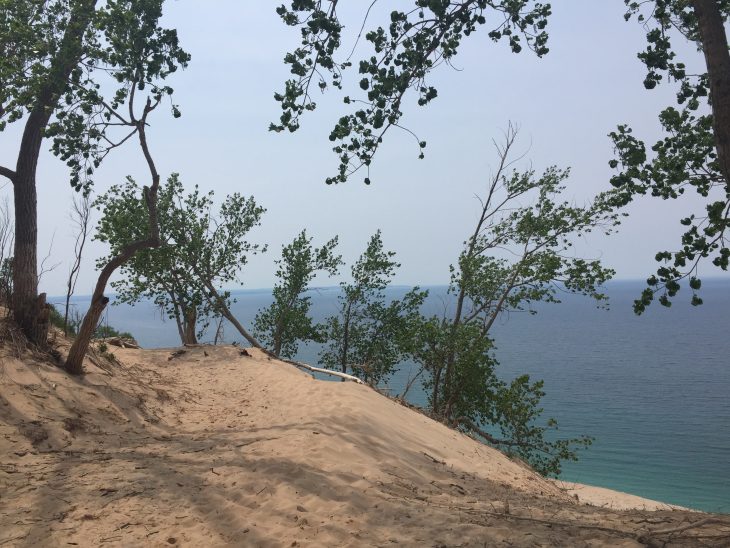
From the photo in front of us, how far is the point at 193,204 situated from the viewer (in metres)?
20.9

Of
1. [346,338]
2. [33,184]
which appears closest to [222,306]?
[346,338]

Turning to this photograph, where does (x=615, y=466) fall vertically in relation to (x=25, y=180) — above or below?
below

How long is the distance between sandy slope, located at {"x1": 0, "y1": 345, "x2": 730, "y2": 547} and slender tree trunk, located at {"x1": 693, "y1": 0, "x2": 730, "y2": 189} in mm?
3417

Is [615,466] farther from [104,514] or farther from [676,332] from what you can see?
[676,332]

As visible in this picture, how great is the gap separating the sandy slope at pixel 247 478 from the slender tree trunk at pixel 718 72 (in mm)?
3417

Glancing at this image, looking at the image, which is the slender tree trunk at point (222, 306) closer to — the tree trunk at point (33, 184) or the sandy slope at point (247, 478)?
the sandy slope at point (247, 478)

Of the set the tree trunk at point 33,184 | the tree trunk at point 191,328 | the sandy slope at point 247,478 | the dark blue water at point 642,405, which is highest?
the tree trunk at point 33,184

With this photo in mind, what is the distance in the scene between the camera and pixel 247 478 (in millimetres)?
6273

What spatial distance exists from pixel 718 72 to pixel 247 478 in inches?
258

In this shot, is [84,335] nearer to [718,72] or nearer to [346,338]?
[718,72]

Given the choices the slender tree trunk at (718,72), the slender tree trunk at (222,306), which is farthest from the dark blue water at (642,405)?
the slender tree trunk at (718,72)

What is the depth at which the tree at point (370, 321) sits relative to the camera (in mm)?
23125

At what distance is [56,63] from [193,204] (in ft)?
38.6

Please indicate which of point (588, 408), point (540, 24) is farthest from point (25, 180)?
point (588, 408)
